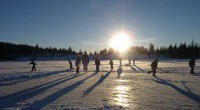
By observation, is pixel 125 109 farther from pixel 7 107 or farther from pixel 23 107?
pixel 7 107

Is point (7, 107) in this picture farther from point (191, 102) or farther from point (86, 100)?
point (191, 102)

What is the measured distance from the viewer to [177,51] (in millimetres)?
136250

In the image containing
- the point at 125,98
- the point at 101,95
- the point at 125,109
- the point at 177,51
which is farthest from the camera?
the point at 177,51

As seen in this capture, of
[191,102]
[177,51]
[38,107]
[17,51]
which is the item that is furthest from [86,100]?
[17,51]

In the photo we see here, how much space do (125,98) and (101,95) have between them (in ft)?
4.18

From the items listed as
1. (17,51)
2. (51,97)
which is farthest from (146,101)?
(17,51)

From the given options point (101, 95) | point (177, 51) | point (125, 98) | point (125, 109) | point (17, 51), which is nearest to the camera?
point (125, 109)

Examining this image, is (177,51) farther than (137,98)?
Yes

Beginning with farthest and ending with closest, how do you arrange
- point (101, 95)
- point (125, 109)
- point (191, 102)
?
1. point (101, 95)
2. point (191, 102)
3. point (125, 109)

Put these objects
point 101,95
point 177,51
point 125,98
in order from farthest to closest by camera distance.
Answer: point 177,51
point 101,95
point 125,98

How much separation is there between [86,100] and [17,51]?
532 ft

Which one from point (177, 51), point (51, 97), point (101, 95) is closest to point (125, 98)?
point (101, 95)

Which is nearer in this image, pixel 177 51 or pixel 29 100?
A: pixel 29 100

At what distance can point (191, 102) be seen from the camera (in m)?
10.1
